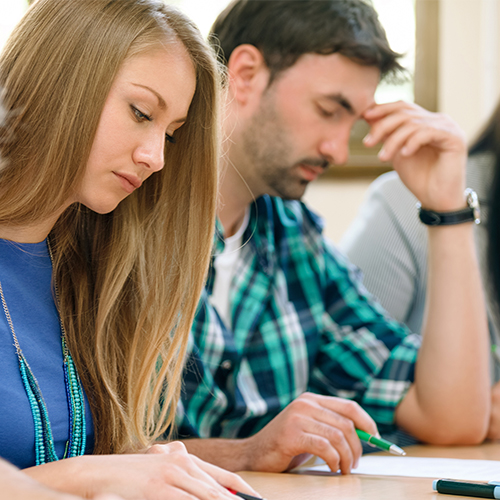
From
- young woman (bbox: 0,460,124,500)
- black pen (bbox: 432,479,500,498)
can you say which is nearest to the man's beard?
black pen (bbox: 432,479,500,498)

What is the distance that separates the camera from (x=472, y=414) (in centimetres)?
113

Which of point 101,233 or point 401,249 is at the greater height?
point 101,233

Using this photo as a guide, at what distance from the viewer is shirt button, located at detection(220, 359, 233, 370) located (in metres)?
1.13

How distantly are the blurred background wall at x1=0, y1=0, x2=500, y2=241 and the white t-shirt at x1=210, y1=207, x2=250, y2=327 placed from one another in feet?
3.27

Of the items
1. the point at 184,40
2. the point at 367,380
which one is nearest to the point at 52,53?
the point at 184,40

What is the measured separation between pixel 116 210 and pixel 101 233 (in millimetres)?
40

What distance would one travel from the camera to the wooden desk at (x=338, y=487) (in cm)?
72

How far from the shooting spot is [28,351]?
78 centimetres

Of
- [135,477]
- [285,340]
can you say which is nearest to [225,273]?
[285,340]

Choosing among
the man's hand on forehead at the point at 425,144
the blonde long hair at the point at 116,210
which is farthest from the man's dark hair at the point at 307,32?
the blonde long hair at the point at 116,210

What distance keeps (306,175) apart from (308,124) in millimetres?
98

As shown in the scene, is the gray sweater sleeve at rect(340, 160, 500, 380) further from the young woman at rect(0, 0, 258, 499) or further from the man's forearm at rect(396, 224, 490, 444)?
the young woman at rect(0, 0, 258, 499)

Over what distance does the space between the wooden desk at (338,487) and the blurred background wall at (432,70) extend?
1.45 metres

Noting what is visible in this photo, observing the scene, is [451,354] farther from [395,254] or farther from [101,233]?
[101,233]
